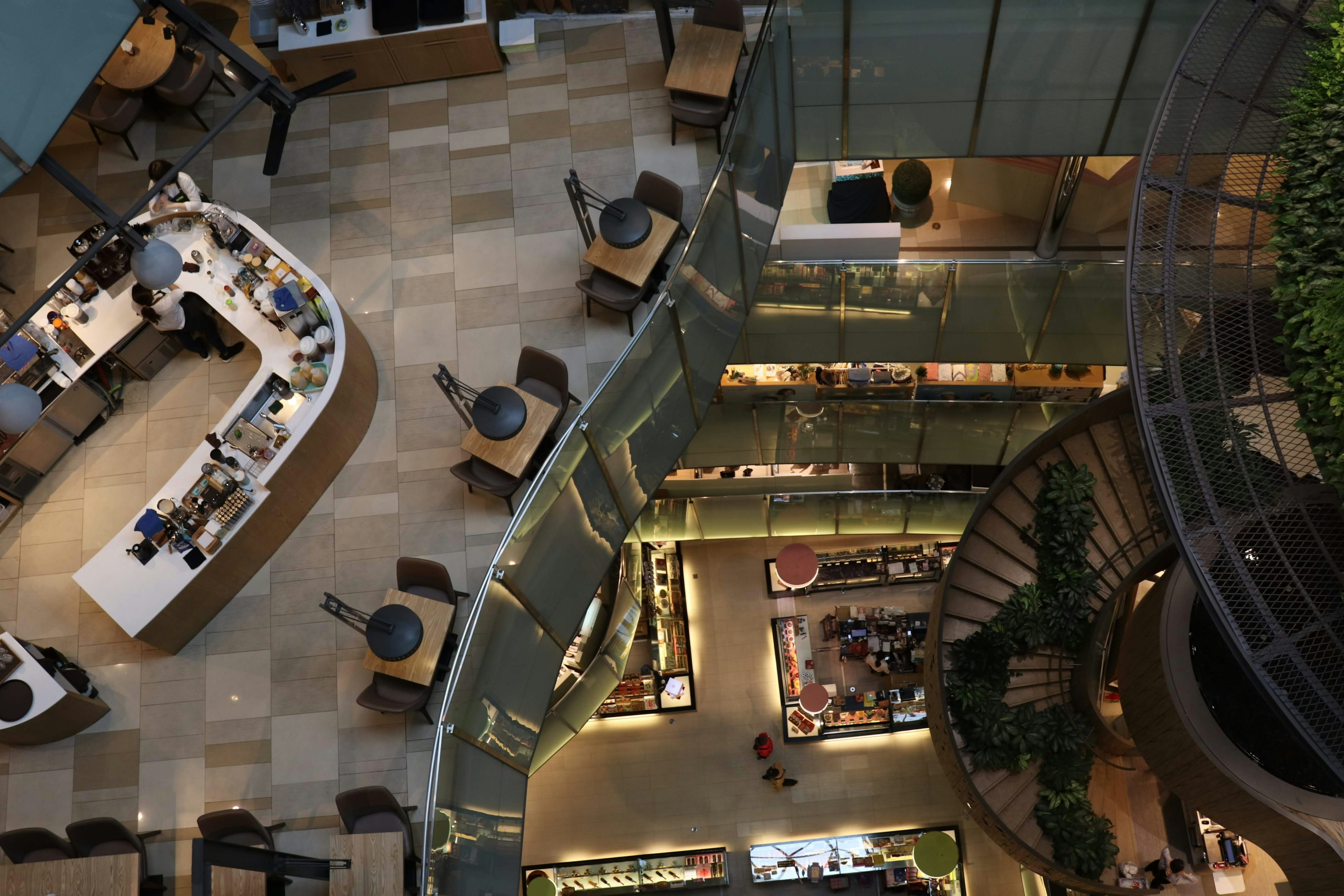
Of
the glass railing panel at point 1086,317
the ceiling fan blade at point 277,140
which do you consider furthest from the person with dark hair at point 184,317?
the glass railing panel at point 1086,317

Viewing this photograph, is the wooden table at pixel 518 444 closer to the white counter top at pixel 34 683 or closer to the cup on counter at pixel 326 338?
the cup on counter at pixel 326 338

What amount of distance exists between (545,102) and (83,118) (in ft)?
18.5

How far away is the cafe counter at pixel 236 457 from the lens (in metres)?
9.33

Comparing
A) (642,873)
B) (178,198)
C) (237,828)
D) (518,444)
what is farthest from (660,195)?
(642,873)

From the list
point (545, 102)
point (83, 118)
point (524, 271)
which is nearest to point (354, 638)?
point (524, 271)

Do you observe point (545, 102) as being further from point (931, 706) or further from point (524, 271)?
point (931, 706)

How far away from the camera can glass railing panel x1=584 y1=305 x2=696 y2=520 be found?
8.23m

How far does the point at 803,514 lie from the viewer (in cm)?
1662

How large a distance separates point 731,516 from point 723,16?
332 inches

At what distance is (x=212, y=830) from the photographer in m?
8.75

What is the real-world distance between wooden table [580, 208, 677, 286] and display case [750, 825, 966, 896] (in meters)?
10.5

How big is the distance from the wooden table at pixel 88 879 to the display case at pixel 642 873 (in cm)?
832

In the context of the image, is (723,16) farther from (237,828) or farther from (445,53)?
(237,828)

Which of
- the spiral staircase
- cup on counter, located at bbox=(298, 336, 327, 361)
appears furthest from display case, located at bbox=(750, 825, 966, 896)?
cup on counter, located at bbox=(298, 336, 327, 361)
